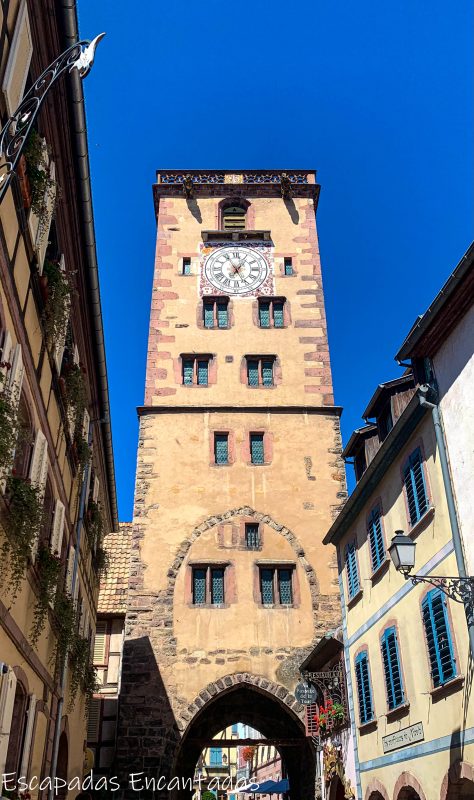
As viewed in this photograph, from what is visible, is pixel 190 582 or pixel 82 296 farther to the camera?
pixel 190 582

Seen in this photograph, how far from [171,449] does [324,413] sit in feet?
14.3

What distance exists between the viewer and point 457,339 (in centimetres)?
923

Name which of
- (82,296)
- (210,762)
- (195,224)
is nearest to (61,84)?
(82,296)

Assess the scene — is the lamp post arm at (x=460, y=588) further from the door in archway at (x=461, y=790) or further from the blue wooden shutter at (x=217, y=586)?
the blue wooden shutter at (x=217, y=586)

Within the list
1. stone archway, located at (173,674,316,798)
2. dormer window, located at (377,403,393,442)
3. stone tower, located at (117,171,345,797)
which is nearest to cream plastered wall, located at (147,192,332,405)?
stone tower, located at (117,171,345,797)

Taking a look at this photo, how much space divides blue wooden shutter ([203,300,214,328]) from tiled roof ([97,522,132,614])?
269 inches

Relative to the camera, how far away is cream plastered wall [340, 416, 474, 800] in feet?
28.6

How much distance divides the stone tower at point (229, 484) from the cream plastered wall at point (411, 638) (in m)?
6.00

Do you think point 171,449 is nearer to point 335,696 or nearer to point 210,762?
point 335,696

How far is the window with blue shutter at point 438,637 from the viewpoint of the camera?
874cm

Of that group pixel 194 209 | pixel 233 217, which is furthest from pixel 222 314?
pixel 194 209

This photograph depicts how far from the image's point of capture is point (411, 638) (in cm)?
1008

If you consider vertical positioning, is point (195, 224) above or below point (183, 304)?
above

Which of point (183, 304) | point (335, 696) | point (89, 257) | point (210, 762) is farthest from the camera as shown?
point (210, 762)
